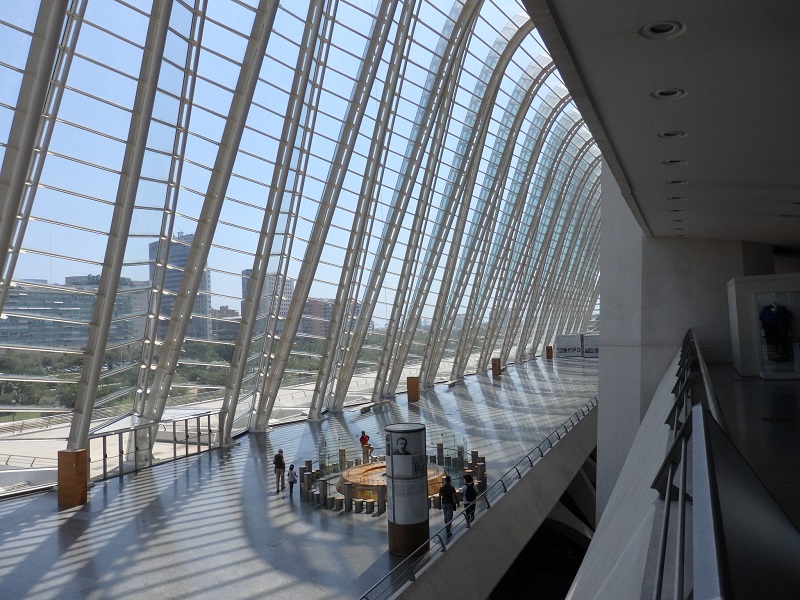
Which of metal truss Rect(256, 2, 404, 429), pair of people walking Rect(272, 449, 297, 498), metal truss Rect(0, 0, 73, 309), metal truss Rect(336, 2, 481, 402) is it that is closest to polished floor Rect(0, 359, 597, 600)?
pair of people walking Rect(272, 449, 297, 498)

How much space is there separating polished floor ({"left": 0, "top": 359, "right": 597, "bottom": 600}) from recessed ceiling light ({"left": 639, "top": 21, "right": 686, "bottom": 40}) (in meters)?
8.57

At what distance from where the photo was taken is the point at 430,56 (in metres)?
26.2

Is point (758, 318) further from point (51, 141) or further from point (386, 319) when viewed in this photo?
point (386, 319)

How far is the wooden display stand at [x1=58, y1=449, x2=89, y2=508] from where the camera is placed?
15266 mm

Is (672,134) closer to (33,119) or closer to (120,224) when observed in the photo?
(33,119)

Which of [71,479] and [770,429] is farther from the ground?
[770,429]

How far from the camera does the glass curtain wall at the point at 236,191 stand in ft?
50.4

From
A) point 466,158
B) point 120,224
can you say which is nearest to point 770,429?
point 120,224

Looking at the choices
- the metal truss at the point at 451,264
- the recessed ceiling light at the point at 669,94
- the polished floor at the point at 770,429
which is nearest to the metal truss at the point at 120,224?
the recessed ceiling light at the point at 669,94

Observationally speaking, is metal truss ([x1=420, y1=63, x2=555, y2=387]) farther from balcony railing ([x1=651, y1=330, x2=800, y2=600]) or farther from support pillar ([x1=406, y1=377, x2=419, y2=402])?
balcony railing ([x1=651, y1=330, x2=800, y2=600])

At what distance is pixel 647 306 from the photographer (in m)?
17.0

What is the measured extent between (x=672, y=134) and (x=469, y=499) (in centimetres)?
950

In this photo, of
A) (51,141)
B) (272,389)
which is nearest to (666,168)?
(51,141)

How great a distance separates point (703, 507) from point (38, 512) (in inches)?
641
